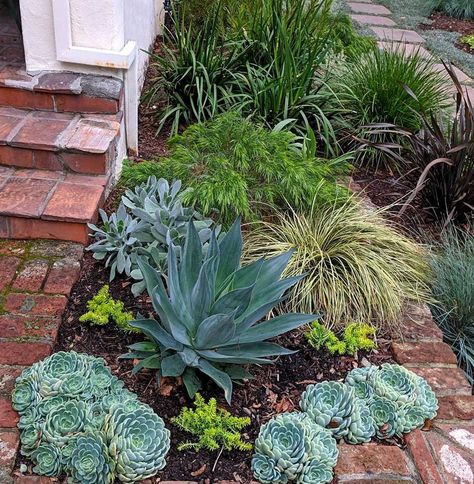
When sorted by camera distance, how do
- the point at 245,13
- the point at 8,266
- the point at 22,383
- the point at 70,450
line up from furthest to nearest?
the point at 245,13 < the point at 8,266 < the point at 22,383 < the point at 70,450

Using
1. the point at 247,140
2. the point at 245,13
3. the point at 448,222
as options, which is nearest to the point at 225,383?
the point at 247,140

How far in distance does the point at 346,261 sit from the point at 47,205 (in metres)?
1.28

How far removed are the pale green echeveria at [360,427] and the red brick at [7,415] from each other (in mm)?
1016

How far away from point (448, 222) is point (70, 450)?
6.84 feet

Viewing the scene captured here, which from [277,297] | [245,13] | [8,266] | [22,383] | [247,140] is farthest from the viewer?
[245,13]

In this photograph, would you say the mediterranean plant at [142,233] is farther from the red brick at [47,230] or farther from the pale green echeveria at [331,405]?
the pale green echeveria at [331,405]

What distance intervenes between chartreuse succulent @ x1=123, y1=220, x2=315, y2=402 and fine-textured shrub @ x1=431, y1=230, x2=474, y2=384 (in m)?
0.94

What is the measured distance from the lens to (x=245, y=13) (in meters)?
4.20

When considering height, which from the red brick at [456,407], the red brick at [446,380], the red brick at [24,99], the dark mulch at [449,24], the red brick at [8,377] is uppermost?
the red brick at [24,99]

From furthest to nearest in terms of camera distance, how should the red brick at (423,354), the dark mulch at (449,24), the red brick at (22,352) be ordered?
the dark mulch at (449,24), the red brick at (423,354), the red brick at (22,352)

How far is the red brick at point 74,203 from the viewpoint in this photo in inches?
90.0

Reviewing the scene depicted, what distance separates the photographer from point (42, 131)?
8.29 ft

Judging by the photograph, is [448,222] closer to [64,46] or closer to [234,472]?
[234,472]

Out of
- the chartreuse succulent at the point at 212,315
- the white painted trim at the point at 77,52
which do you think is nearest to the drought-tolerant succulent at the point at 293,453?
the chartreuse succulent at the point at 212,315
